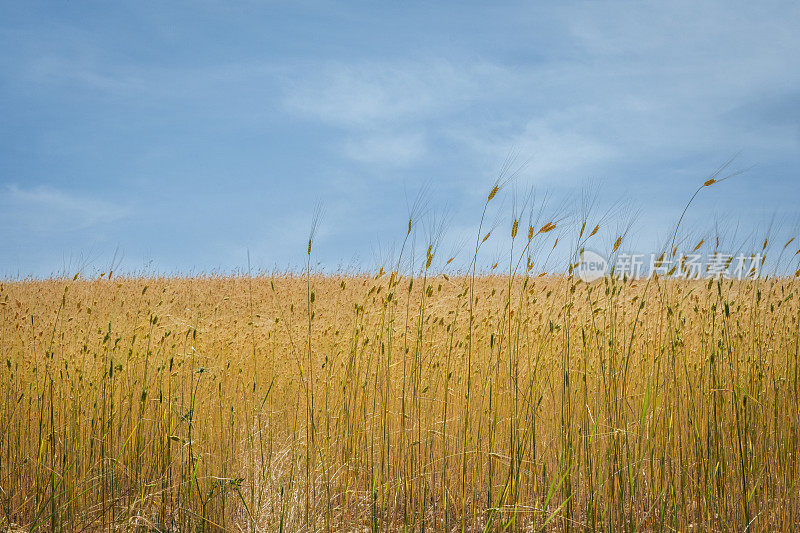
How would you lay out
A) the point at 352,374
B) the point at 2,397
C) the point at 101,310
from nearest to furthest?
the point at 352,374 → the point at 2,397 → the point at 101,310

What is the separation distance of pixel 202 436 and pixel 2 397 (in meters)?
1.74

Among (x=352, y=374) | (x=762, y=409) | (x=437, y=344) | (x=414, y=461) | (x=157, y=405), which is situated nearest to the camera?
(x=414, y=461)

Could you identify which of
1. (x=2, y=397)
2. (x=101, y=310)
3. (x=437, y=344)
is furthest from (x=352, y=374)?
(x=101, y=310)

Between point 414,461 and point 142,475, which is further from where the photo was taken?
point 142,475

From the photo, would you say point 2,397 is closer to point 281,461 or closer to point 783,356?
point 281,461

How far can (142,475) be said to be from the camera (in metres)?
3.37

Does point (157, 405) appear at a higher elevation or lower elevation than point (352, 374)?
lower

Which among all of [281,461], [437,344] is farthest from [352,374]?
[437,344]

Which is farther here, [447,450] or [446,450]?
[447,450]

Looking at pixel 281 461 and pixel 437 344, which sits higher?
pixel 437 344

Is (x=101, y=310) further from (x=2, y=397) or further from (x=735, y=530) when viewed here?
(x=735, y=530)

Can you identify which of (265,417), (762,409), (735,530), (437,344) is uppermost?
(437,344)

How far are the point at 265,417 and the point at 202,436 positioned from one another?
55 cm

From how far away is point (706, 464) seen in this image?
2896mm
